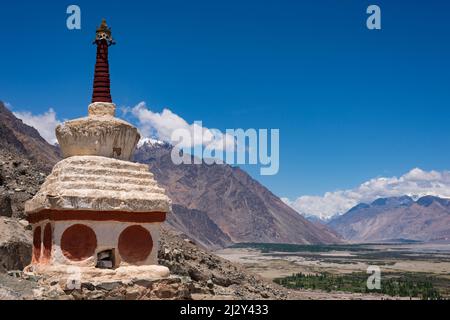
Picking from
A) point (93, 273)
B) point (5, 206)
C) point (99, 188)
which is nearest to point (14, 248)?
point (5, 206)

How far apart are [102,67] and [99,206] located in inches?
171

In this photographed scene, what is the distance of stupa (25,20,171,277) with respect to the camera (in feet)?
47.8

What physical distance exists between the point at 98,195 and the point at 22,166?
29.1 metres

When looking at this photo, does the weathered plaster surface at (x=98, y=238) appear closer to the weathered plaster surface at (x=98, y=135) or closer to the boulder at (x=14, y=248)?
the weathered plaster surface at (x=98, y=135)

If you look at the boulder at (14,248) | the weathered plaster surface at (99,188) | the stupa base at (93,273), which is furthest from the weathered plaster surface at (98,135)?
the boulder at (14,248)

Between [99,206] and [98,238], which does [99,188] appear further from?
[98,238]

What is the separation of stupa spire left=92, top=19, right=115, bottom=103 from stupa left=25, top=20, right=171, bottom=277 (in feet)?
0.25

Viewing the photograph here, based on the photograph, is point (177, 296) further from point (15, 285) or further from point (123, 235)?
point (15, 285)

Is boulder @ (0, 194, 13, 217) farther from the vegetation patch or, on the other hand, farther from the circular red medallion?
the vegetation patch

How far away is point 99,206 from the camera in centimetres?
1456

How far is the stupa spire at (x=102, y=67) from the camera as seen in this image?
1659 cm

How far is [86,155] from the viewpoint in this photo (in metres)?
15.9

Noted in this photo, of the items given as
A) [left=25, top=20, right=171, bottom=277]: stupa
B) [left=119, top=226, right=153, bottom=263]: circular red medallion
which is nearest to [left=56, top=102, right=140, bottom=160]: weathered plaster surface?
[left=25, top=20, right=171, bottom=277]: stupa

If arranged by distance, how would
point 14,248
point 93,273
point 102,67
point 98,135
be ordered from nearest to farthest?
point 93,273 → point 98,135 → point 102,67 → point 14,248
